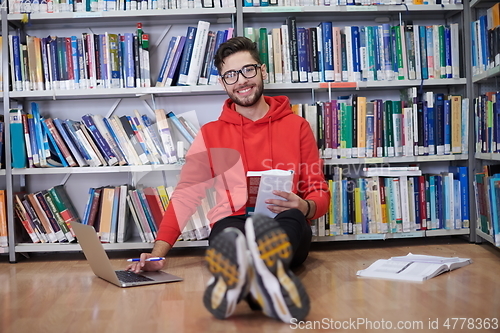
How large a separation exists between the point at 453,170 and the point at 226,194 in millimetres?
1362

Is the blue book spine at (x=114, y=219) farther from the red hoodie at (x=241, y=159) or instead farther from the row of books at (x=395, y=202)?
the row of books at (x=395, y=202)

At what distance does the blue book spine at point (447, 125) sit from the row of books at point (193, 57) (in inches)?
47.6

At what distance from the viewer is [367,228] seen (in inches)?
110

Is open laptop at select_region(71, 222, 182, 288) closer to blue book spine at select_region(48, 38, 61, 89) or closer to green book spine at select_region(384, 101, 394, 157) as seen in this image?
blue book spine at select_region(48, 38, 61, 89)

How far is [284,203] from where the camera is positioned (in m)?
2.10

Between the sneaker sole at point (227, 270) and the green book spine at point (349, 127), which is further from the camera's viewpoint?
the green book spine at point (349, 127)

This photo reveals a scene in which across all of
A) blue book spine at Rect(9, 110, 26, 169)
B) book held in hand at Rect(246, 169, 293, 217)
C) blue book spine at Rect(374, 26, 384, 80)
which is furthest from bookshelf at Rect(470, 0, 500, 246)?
blue book spine at Rect(9, 110, 26, 169)

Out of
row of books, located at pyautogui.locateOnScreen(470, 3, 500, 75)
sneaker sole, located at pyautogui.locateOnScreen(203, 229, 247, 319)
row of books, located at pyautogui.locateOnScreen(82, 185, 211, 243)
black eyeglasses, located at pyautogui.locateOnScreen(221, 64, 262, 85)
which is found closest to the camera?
sneaker sole, located at pyautogui.locateOnScreen(203, 229, 247, 319)

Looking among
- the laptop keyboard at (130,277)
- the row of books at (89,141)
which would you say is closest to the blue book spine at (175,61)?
the row of books at (89,141)

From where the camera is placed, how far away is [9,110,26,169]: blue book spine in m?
2.68

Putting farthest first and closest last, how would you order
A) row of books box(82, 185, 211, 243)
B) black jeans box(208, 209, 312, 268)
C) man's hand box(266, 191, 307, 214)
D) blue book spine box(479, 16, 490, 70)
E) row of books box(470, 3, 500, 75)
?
row of books box(82, 185, 211, 243) < blue book spine box(479, 16, 490, 70) < row of books box(470, 3, 500, 75) < man's hand box(266, 191, 307, 214) < black jeans box(208, 209, 312, 268)

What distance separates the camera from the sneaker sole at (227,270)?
4.77 ft

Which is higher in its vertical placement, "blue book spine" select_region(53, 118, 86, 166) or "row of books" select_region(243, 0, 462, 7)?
"row of books" select_region(243, 0, 462, 7)

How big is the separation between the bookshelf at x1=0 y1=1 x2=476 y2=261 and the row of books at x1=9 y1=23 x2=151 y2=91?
0.17 ft
